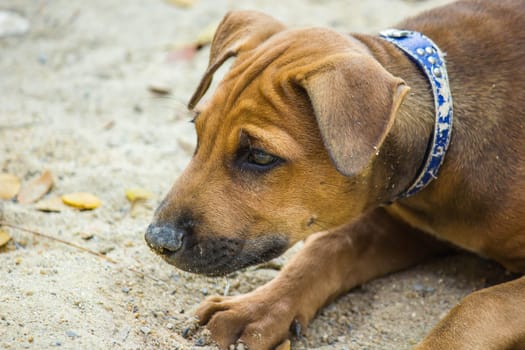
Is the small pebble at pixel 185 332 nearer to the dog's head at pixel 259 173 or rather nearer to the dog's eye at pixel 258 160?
the dog's head at pixel 259 173

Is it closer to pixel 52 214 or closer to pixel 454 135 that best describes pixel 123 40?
pixel 52 214

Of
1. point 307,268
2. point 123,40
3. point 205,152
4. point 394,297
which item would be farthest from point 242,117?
point 123,40

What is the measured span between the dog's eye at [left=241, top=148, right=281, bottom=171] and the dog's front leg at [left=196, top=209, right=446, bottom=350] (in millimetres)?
701

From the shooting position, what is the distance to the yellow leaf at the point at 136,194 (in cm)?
457

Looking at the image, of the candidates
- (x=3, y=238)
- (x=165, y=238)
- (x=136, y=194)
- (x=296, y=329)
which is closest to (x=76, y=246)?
(x=3, y=238)

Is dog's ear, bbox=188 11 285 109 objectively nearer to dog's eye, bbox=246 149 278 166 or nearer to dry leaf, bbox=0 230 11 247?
dog's eye, bbox=246 149 278 166

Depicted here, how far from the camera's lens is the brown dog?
10.6 ft

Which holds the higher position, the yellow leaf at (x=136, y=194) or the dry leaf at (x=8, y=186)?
the yellow leaf at (x=136, y=194)

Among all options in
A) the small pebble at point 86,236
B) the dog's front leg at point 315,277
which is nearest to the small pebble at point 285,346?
the dog's front leg at point 315,277

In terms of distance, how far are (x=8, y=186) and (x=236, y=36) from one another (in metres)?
1.63

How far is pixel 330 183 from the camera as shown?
3414 millimetres

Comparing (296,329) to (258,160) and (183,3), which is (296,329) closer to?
(258,160)

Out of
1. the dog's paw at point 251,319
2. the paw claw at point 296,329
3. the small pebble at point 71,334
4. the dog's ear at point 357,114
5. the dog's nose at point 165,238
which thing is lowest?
the paw claw at point 296,329

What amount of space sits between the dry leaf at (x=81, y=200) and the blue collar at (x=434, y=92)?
175cm
